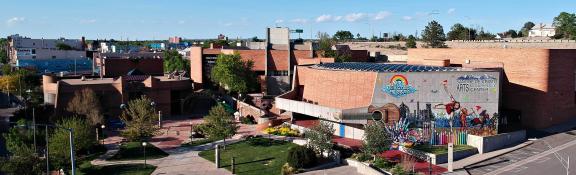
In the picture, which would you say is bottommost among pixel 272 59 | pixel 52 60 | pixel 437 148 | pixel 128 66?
pixel 437 148

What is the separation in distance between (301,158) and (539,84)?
84.3ft

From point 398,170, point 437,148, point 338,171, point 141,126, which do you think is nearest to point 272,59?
point 141,126

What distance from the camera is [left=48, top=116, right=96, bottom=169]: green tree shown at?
131ft

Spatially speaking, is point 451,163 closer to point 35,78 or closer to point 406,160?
point 406,160

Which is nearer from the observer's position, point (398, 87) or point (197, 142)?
point (398, 87)

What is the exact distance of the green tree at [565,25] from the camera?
10095 centimetres

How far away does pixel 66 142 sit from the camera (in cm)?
4091

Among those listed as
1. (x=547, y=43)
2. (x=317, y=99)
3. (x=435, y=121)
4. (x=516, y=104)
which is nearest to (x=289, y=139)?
(x=317, y=99)

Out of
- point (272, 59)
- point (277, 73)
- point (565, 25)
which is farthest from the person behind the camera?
point (565, 25)

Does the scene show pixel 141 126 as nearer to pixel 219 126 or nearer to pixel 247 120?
pixel 219 126

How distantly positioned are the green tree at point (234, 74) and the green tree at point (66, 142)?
94.6ft

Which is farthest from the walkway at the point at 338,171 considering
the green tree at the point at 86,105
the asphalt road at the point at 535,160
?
the green tree at the point at 86,105

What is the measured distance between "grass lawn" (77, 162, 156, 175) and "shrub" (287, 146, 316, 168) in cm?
1153

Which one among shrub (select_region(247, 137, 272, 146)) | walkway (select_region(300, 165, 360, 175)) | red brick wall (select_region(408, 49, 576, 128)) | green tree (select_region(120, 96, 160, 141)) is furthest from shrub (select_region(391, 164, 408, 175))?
green tree (select_region(120, 96, 160, 141))
